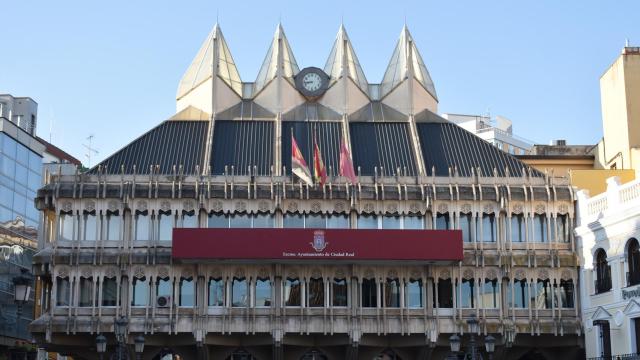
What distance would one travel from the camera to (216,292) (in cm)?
6556

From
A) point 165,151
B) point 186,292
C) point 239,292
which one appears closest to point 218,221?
point 239,292

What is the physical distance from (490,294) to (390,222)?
25.6ft

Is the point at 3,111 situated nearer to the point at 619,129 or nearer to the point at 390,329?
the point at 390,329

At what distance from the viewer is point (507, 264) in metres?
66.1

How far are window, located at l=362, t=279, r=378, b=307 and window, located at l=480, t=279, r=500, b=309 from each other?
22.2 ft

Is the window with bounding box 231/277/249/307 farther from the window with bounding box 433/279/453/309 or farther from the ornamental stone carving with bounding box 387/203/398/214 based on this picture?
the window with bounding box 433/279/453/309

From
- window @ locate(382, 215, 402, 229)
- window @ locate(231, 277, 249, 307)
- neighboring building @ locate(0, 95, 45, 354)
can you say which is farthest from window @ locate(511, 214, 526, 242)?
neighboring building @ locate(0, 95, 45, 354)

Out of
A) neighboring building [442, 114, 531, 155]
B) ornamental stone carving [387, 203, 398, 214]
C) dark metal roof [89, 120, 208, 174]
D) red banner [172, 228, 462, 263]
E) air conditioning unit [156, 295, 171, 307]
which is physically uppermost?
neighboring building [442, 114, 531, 155]

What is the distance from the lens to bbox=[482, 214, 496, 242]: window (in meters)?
67.0

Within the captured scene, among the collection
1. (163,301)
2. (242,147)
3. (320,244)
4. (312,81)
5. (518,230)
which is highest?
(312,81)

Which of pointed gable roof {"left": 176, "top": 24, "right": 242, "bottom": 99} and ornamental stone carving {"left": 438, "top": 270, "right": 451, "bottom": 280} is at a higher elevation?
pointed gable roof {"left": 176, "top": 24, "right": 242, "bottom": 99}

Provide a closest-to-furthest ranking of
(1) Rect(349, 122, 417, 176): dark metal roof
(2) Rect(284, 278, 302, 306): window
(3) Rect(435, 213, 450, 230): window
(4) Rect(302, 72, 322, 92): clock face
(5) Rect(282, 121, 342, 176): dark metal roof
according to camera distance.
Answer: (2) Rect(284, 278, 302, 306): window → (3) Rect(435, 213, 450, 230): window → (1) Rect(349, 122, 417, 176): dark metal roof → (5) Rect(282, 121, 342, 176): dark metal roof → (4) Rect(302, 72, 322, 92): clock face

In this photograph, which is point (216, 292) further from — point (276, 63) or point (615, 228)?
point (615, 228)

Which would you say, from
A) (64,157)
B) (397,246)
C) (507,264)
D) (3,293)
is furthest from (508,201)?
(64,157)
